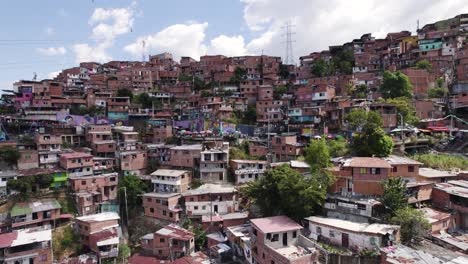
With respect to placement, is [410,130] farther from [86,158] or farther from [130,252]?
[86,158]

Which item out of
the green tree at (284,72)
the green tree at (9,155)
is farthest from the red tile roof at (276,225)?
the green tree at (284,72)

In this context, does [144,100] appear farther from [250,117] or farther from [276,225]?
[276,225]

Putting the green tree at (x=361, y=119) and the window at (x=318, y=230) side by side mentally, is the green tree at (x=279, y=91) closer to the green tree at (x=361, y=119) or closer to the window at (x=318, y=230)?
the green tree at (x=361, y=119)

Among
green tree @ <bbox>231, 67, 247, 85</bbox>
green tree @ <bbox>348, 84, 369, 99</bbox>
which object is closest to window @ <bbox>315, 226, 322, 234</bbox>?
green tree @ <bbox>348, 84, 369, 99</bbox>

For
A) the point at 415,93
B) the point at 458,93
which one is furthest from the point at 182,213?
the point at 458,93

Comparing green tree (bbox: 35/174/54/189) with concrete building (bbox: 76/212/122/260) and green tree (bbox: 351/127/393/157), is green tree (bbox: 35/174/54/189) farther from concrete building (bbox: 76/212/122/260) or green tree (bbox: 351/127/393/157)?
green tree (bbox: 351/127/393/157)

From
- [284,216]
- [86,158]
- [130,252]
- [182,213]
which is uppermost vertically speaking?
[86,158]

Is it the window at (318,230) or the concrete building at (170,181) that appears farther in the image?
the concrete building at (170,181)
